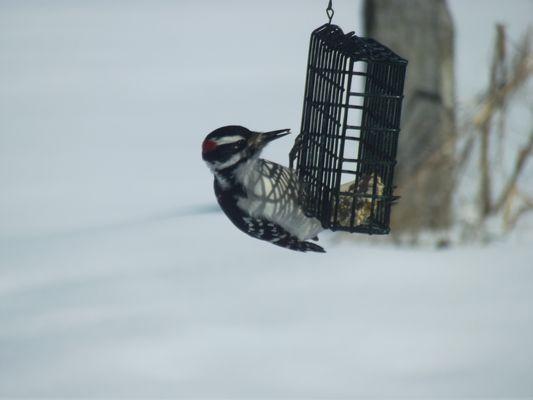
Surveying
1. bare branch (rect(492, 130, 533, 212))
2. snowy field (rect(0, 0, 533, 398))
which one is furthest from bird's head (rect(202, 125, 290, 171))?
bare branch (rect(492, 130, 533, 212))

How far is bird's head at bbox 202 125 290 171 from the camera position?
14.1ft

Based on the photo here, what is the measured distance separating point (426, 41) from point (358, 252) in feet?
7.73

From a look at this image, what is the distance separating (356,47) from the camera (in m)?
4.18

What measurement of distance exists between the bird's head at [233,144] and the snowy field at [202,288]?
2.91 m

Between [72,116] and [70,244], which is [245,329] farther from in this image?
[72,116]

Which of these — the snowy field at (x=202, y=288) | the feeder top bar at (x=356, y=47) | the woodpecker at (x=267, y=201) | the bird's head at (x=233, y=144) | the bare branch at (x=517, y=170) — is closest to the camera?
the feeder top bar at (x=356, y=47)

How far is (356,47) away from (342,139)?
0.44 metres

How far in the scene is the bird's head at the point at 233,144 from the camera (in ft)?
14.1

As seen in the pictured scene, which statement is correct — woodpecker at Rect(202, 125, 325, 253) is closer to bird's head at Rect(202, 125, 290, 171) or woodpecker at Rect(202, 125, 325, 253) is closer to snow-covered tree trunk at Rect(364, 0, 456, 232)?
bird's head at Rect(202, 125, 290, 171)

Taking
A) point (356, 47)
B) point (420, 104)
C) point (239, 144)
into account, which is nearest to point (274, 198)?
point (239, 144)

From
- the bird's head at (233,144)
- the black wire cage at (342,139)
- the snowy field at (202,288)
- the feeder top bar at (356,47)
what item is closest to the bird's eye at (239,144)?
the bird's head at (233,144)

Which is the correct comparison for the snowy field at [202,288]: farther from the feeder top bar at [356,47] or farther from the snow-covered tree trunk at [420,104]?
the feeder top bar at [356,47]

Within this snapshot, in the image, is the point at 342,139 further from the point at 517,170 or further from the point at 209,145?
the point at 517,170

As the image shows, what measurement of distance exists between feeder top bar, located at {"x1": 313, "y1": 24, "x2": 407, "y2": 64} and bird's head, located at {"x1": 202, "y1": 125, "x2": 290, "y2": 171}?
509 millimetres
